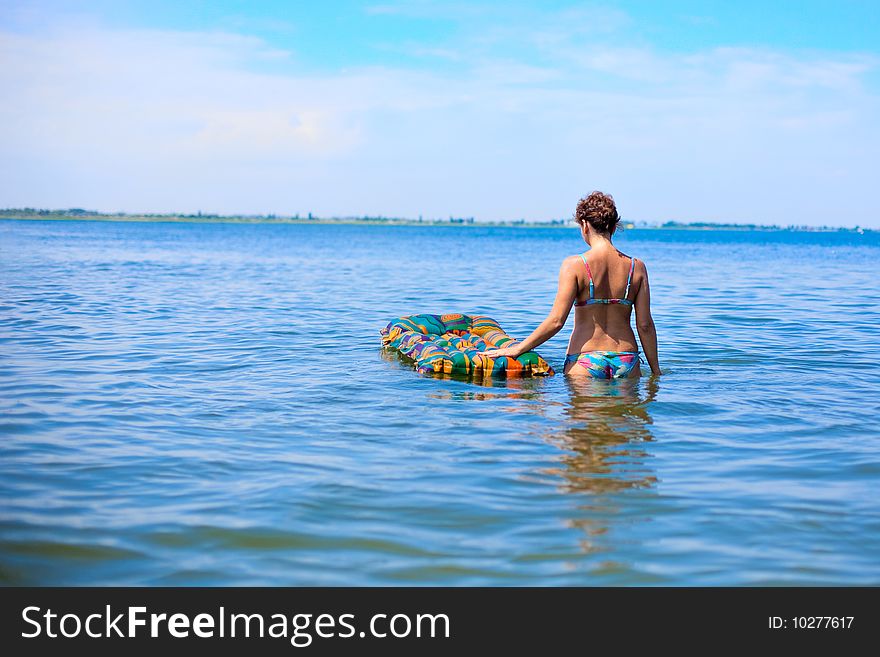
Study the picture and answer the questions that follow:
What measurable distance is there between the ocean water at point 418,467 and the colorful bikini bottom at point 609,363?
0.87 feet

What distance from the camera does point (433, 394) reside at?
28.9 feet

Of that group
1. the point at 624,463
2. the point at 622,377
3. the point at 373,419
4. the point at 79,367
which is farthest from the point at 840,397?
the point at 79,367

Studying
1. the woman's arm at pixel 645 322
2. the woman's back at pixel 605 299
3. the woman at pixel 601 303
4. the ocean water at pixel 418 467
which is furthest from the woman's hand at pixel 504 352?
the woman's arm at pixel 645 322

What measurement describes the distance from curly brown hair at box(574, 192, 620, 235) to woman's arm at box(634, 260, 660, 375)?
518 mm

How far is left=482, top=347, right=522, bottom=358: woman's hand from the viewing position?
9.47 m

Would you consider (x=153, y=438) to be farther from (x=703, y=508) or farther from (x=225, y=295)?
(x=225, y=295)

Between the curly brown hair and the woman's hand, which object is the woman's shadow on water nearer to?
the woman's hand

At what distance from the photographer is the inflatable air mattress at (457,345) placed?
9.62 meters

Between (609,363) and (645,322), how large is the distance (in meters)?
0.57

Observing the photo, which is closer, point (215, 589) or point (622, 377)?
point (215, 589)

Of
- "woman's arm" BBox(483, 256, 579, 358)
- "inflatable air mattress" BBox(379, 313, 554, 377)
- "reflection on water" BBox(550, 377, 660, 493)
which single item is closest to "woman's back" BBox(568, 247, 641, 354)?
"woman's arm" BBox(483, 256, 579, 358)

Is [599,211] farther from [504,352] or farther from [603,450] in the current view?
[603,450]

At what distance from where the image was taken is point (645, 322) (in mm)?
8883

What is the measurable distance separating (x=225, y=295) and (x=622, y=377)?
15177mm
